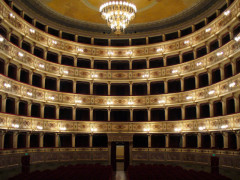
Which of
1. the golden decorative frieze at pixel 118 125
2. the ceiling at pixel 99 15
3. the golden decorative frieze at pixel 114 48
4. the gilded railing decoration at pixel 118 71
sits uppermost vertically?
the ceiling at pixel 99 15

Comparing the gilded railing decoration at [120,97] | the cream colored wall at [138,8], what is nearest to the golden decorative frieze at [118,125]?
the gilded railing decoration at [120,97]

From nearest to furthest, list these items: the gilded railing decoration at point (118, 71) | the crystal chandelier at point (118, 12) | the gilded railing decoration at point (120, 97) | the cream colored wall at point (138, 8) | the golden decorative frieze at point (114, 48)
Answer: the crystal chandelier at point (118, 12)
the gilded railing decoration at point (120, 97)
the gilded railing decoration at point (118, 71)
the golden decorative frieze at point (114, 48)
the cream colored wall at point (138, 8)

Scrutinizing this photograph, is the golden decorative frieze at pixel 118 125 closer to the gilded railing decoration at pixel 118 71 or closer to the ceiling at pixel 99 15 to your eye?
the gilded railing decoration at pixel 118 71

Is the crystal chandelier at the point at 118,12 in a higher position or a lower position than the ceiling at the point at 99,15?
lower

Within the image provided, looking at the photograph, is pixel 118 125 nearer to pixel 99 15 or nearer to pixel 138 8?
pixel 99 15

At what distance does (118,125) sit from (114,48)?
419 inches

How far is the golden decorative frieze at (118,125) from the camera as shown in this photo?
24.6 m

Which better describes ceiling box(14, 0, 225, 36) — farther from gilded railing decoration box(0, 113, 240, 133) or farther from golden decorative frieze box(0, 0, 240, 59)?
gilded railing decoration box(0, 113, 240, 133)

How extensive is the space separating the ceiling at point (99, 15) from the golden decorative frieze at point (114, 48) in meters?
2.34

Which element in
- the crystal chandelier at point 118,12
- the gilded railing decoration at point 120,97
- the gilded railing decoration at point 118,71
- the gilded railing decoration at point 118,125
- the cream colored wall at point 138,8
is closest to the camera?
the crystal chandelier at point 118,12

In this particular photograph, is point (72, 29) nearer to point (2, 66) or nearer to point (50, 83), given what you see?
point (50, 83)

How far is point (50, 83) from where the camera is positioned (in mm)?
34750

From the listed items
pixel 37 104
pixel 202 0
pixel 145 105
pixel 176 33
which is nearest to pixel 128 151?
pixel 145 105

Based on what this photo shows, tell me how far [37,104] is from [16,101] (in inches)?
159
